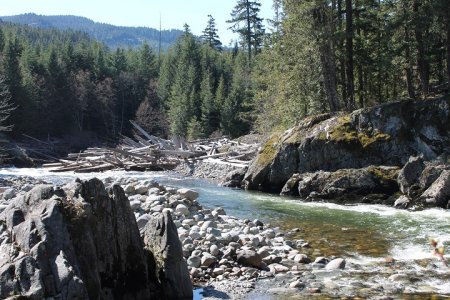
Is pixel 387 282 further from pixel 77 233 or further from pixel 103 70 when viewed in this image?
pixel 103 70

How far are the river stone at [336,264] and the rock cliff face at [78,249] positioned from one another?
132 inches

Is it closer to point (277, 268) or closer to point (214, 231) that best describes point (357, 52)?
point (214, 231)

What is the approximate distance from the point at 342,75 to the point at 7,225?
2524 cm

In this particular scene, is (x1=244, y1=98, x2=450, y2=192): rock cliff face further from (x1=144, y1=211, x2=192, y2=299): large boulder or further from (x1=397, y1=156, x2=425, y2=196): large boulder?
(x1=144, y1=211, x2=192, y2=299): large boulder

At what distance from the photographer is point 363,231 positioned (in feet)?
45.6

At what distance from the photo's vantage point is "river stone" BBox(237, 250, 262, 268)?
10.1 meters

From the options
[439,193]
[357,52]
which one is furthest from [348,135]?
[357,52]

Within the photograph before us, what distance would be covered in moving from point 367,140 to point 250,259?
1324 cm

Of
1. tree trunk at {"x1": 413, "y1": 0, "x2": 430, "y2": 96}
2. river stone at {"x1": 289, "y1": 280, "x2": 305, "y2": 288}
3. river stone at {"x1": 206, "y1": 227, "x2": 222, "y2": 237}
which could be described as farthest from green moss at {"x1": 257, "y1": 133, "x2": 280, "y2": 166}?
river stone at {"x1": 289, "y1": 280, "x2": 305, "y2": 288}

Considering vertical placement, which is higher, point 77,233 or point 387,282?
point 77,233

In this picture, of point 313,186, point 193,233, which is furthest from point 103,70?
point 193,233

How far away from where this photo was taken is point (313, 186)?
2103 centimetres

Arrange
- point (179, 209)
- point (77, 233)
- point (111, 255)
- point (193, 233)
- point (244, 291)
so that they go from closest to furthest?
1. point (77, 233)
2. point (111, 255)
3. point (244, 291)
4. point (193, 233)
5. point (179, 209)

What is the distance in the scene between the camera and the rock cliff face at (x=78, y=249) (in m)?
6.14
